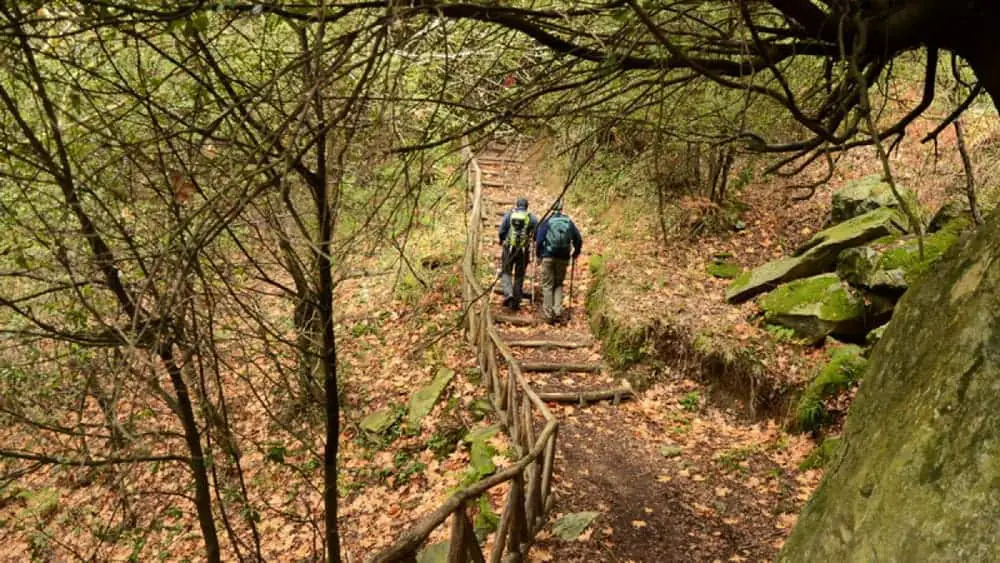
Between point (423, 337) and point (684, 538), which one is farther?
point (423, 337)

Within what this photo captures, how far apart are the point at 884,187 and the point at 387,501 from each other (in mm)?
9090

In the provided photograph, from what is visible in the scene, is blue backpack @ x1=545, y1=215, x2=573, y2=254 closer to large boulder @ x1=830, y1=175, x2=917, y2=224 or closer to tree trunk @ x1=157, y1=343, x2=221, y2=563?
large boulder @ x1=830, y1=175, x2=917, y2=224

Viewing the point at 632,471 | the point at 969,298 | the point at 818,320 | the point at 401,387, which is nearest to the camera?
the point at 969,298

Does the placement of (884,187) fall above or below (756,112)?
below

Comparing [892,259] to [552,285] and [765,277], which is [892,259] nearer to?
[765,277]

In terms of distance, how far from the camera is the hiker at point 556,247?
9.81 meters

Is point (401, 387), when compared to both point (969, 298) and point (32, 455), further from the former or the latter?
point (969, 298)

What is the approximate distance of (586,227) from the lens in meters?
14.0

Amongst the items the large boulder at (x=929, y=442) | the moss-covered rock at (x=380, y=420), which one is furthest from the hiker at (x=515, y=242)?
the large boulder at (x=929, y=442)

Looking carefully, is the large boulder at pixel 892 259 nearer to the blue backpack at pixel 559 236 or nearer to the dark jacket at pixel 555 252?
Result: the dark jacket at pixel 555 252

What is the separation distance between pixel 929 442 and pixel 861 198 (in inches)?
337

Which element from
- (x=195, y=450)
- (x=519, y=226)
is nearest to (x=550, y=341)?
(x=519, y=226)

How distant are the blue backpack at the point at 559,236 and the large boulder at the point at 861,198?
15.2 ft

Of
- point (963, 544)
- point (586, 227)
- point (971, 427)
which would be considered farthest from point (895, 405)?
point (586, 227)
